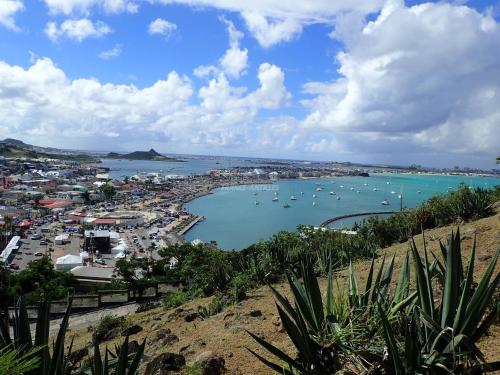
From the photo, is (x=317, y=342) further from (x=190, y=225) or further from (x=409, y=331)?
(x=190, y=225)

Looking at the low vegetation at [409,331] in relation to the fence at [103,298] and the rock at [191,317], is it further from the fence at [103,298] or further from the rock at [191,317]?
the fence at [103,298]

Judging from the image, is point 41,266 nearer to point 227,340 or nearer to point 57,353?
point 227,340

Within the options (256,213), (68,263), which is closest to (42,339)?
(68,263)

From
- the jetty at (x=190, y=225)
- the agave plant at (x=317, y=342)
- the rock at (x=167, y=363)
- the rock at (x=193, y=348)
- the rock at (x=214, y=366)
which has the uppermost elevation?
the agave plant at (x=317, y=342)

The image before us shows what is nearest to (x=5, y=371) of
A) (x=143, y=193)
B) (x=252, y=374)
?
(x=252, y=374)

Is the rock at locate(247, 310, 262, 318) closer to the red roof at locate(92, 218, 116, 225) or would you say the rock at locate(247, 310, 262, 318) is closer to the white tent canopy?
the white tent canopy

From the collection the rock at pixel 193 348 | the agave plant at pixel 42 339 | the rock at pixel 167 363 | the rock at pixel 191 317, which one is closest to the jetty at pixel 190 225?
the rock at pixel 191 317

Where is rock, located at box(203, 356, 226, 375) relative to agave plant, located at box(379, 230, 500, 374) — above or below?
below

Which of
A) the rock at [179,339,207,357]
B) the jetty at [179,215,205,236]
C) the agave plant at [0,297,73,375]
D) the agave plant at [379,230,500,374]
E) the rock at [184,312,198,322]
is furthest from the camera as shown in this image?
the jetty at [179,215,205,236]

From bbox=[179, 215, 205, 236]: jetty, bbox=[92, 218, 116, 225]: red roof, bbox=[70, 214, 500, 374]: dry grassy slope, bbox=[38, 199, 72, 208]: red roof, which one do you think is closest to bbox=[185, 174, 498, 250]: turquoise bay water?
bbox=[179, 215, 205, 236]: jetty
